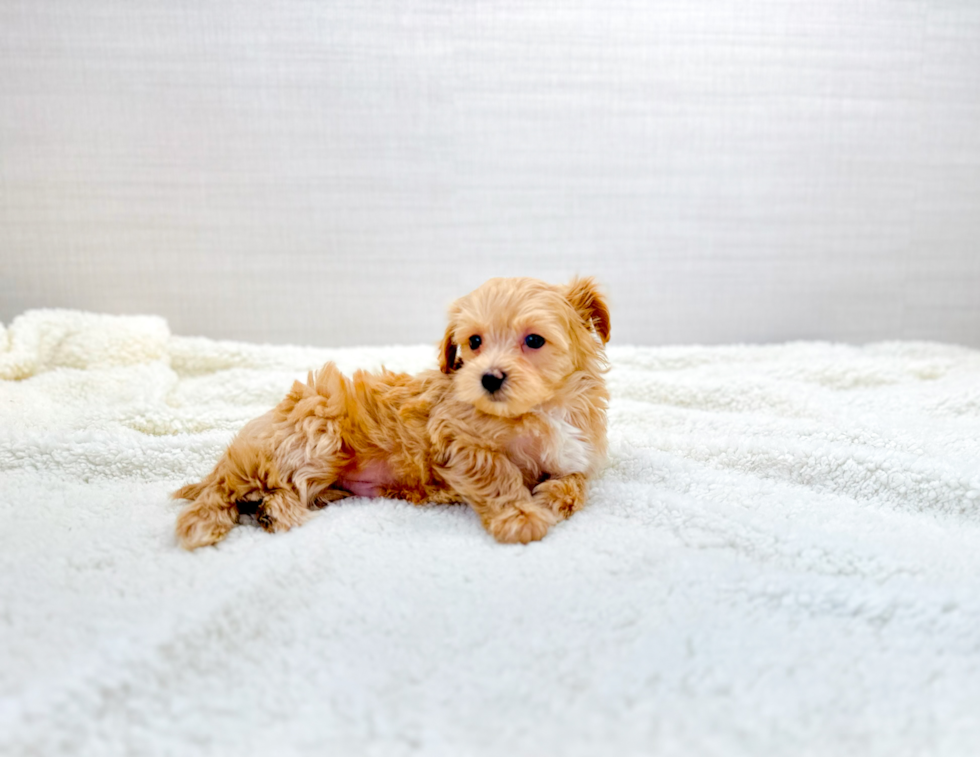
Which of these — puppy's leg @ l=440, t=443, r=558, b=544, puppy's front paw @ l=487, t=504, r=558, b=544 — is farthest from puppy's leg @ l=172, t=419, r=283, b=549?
puppy's front paw @ l=487, t=504, r=558, b=544

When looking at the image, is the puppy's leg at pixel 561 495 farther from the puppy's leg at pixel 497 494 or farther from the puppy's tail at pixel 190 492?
the puppy's tail at pixel 190 492

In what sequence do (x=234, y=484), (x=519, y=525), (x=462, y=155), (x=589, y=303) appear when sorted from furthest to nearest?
1. (x=462, y=155)
2. (x=589, y=303)
3. (x=234, y=484)
4. (x=519, y=525)

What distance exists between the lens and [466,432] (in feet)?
4.77

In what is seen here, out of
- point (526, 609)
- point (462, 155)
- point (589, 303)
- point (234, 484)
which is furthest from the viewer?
point (462, 155)

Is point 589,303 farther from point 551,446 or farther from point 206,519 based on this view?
point 206,519

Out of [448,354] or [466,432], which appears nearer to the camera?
[466,432]

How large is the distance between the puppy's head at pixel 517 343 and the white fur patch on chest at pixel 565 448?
0.07 meters

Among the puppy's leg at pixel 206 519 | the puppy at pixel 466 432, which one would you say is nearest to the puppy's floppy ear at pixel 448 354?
the puppy at pixel 466 432

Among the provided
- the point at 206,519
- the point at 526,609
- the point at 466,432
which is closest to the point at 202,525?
the point at 206,519

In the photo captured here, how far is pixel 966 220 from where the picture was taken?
2941 mm

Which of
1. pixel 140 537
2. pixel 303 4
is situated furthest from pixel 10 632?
pixel 303 4

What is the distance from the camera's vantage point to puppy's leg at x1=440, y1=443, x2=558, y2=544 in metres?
1.32

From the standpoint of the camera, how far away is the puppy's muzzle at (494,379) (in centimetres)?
135

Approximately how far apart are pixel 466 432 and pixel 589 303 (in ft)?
1.37
